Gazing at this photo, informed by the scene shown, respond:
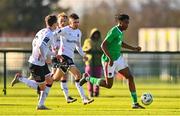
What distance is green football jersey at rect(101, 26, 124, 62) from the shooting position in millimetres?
21531

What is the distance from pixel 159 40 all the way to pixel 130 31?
3038 cm

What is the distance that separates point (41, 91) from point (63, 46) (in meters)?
2.24

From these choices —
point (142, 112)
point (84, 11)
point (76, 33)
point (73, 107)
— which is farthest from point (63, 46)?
point (84, 11)

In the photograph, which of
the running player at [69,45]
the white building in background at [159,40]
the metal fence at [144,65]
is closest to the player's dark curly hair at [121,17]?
the running player at [69,45]

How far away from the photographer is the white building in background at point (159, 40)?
78.4 meters

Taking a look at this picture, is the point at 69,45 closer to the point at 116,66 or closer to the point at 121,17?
the point at 116,66

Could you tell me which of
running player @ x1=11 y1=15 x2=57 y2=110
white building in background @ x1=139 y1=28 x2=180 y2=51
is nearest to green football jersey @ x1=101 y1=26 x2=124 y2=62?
running player @ x1=11 y1=15 x2=57 y2=110

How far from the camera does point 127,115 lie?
62.5 ft

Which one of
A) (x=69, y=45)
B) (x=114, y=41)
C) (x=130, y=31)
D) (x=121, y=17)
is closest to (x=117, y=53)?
(x=114, y=41)

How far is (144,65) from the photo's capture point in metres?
43.2

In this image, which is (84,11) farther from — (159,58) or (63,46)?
(63,46)

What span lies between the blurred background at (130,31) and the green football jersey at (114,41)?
793cm

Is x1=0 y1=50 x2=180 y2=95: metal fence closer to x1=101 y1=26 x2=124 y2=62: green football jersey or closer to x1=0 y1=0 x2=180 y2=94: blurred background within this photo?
x1=0 y1=0 x2=180 y2=94: blurred background

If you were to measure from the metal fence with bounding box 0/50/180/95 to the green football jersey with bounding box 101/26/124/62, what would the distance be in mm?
11747
